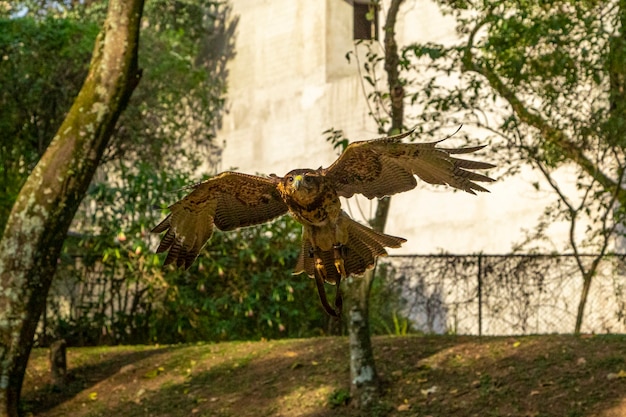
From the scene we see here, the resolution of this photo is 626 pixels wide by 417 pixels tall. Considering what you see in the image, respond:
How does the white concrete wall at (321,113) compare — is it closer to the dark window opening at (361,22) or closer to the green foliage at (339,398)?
the dark window opening at (361,22)

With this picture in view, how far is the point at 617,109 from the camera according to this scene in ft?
35.9

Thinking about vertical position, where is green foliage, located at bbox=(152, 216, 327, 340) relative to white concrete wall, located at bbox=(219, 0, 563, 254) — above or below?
below

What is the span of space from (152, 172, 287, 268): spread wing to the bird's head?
2.39ft

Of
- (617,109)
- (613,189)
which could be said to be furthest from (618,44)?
(613,189)

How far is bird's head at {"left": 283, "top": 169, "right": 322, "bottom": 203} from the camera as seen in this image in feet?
19.6

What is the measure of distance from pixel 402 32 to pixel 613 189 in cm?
599

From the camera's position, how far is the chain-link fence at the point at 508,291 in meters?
12.9

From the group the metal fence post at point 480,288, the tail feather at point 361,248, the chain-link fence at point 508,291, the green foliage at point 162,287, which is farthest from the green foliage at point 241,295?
the tail feather at point 361,248

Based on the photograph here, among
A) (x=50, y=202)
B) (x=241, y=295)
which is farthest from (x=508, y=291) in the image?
(x=50, y=202)

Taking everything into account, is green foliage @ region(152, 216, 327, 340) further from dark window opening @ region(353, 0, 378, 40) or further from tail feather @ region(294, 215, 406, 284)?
dark window opening @ region(353, 0, 378, 40)

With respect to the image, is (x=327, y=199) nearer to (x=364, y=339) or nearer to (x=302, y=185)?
(x=302, y=185)

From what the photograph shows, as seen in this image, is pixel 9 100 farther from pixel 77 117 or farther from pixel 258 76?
pixel 77 117

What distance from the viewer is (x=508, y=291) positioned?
12898mm

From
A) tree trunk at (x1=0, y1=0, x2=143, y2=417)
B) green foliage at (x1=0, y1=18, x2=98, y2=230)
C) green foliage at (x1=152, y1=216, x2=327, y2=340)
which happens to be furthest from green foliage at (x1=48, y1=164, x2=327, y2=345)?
green foliage at (x1=0, y1=18, x2=98, y2=230)
